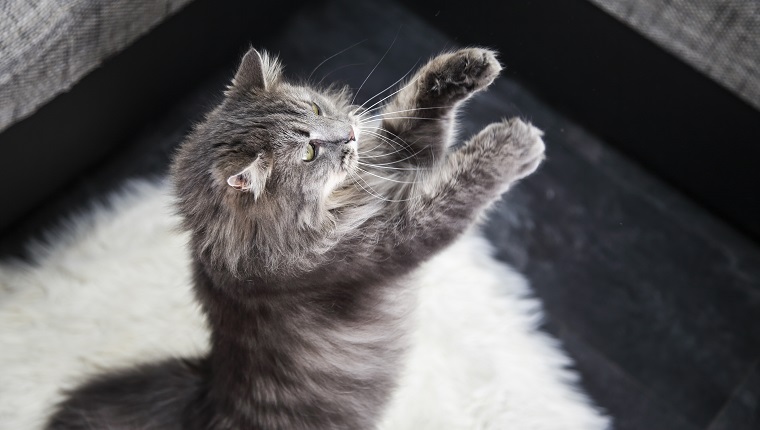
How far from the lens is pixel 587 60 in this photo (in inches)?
64.1

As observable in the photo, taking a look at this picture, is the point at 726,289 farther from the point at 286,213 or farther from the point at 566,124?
the point at 286,213

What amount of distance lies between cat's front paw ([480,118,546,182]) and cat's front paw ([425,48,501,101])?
9 cm

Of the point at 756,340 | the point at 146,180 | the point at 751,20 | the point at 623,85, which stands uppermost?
the point at 751,20

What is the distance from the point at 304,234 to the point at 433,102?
36 centimetres

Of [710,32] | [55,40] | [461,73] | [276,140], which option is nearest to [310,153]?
[276,140]

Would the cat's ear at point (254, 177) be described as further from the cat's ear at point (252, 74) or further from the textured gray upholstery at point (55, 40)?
the textured gray upholstery at point (55, 40)

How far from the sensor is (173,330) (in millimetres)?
1631

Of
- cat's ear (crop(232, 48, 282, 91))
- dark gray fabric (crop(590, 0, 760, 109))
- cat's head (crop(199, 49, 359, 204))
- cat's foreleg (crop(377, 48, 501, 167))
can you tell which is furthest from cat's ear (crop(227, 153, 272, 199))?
dark gray fabric (crop(590, 0, 760, 109))

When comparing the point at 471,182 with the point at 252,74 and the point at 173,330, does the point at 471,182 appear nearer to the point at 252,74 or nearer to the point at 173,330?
the point at 252,74

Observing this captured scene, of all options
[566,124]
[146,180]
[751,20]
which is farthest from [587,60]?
[146,180]

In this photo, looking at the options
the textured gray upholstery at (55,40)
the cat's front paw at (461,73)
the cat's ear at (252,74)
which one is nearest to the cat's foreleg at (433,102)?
the cat's front paw at (461,73)

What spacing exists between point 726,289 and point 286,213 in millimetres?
1207

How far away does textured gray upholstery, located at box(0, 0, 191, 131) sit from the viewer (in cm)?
130

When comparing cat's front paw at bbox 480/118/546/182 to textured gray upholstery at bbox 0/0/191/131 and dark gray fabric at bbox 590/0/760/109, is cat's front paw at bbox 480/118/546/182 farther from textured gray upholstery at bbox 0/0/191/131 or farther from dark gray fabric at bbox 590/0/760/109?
textured gray upholstery at bbox 0/0/191/131
